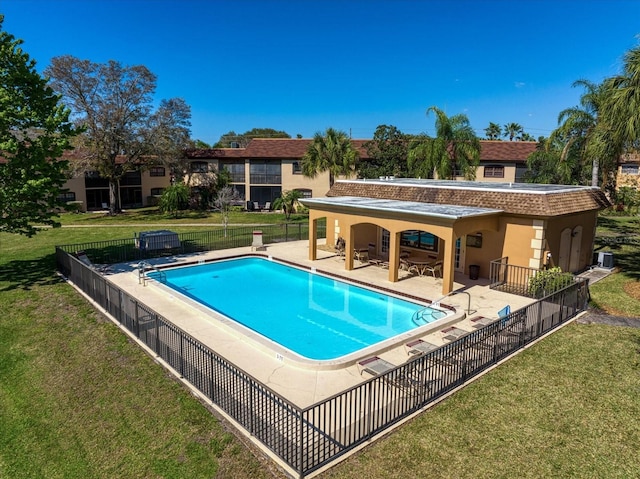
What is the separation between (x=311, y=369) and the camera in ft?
36.2

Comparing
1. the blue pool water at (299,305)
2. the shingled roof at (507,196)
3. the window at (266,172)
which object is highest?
the window at (266,172)

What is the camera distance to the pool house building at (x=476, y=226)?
17.4m

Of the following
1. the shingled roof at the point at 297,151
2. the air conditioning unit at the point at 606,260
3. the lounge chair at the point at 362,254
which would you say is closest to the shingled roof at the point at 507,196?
the air conditioning unit at the point at 606,260

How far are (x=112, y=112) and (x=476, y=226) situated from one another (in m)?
37.8

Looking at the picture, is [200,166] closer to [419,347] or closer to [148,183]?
[148,183]

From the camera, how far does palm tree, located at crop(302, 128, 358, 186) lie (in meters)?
36.2

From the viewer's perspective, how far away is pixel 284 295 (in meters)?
18.8

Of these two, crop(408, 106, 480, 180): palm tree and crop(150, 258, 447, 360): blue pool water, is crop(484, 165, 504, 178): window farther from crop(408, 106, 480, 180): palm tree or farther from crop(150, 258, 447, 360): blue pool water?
crop(150, 258, 447, 360): blue pool water

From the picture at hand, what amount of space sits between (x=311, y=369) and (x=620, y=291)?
14.4 meters

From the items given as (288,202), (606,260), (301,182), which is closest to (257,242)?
(288,202)

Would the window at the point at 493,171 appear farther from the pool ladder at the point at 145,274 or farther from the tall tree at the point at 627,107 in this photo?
the pool ladder at the point at 145,274

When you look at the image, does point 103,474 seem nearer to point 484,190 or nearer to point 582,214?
point 484,190

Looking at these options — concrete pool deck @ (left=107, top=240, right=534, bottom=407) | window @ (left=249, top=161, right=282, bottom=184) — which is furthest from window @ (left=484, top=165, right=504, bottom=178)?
concrete pool deck @ (left=107, top=240, right=534, bottom=407)

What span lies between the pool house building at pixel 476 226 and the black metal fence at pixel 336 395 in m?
3.77
